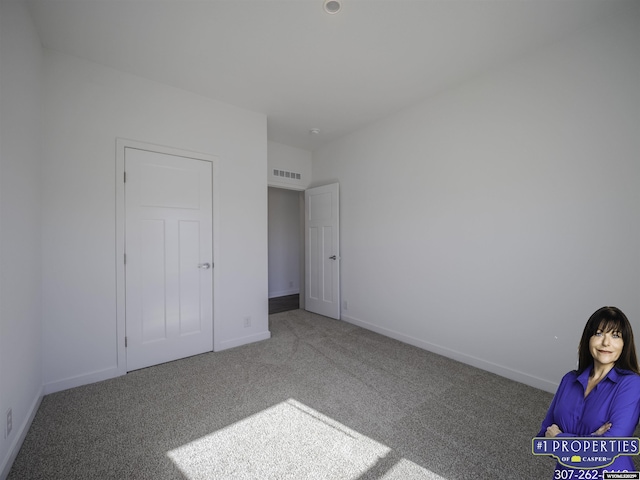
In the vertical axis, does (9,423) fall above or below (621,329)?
below

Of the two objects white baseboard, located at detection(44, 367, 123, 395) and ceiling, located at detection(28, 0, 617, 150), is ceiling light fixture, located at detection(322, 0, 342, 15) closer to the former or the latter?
ceiling, located at detection(28, 0, 617, 150)

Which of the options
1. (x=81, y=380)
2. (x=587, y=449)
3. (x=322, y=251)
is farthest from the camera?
(x=322, y=251)

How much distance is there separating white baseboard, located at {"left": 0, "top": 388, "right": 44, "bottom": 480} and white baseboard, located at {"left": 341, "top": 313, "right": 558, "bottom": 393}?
11.0 ft

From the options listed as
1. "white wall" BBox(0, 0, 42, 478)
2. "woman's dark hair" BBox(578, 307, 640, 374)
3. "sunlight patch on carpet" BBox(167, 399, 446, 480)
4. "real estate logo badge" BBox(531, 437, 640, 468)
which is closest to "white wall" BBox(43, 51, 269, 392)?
"white wall" BBox(0, 0, 42, 478)

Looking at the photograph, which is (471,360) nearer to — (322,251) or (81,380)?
(322,251)

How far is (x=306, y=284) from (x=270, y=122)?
2.66 m

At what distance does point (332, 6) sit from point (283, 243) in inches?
200

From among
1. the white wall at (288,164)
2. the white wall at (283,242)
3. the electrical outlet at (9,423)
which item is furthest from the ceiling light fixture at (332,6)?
the white wall at (283,242)

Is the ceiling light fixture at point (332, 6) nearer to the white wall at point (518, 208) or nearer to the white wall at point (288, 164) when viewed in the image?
the white wall at point (518, 208)

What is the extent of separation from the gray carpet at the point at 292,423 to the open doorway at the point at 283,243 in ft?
11.6

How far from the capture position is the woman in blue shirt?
0.88m

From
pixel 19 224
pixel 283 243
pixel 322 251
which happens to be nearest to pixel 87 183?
pixel 19 224

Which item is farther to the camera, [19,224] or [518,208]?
[518,208]

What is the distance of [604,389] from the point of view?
0.93 m
